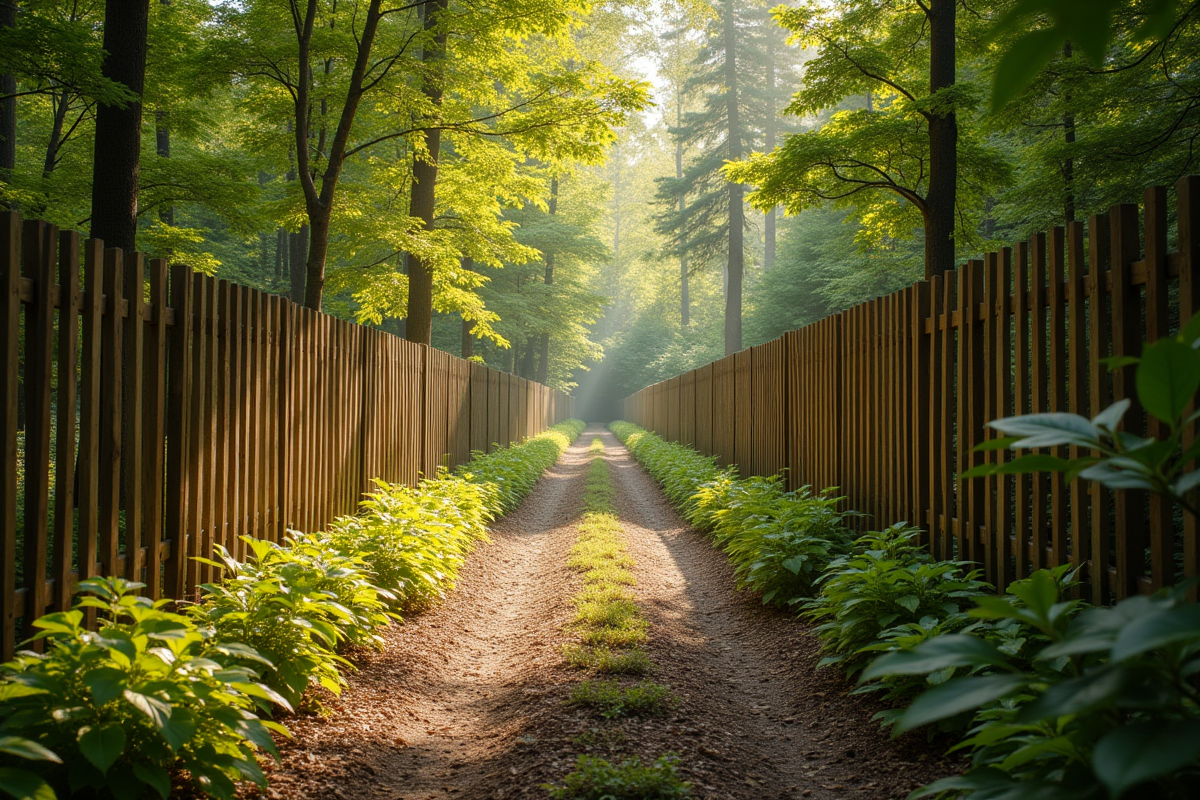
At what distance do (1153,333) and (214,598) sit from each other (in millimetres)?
4350

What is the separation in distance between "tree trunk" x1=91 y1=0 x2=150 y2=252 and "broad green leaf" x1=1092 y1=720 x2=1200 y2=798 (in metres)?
7.69

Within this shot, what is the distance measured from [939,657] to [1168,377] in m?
0.68

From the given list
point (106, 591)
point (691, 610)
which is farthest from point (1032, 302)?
point (106, 591)

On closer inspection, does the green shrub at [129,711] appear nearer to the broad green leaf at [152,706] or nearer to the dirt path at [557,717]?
the broad green leaf at [152,706]

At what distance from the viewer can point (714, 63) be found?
97.7ft

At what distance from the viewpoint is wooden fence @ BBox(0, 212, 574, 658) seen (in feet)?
9.89

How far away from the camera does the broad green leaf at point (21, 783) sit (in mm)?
1950

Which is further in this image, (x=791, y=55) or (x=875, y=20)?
(x=791, y=55)

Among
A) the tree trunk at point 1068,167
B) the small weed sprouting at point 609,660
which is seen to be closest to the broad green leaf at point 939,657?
the small weed sprouting at point 609,660

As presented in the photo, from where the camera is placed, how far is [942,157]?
8383 mm

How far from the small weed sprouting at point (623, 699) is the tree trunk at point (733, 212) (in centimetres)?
2283

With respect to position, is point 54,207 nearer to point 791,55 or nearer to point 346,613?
point 346,613

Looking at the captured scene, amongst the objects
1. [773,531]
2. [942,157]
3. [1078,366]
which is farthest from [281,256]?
[1078,366]

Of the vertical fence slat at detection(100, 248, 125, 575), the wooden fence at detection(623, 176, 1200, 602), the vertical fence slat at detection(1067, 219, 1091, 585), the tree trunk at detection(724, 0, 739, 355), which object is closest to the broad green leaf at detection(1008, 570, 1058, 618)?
the wooden fence at detection(623, 176, 1200, 602)
